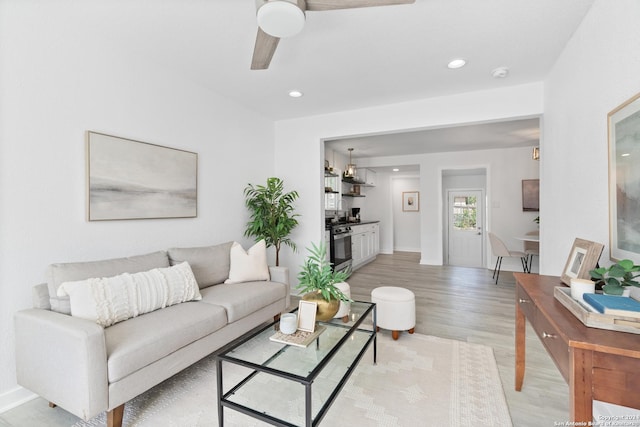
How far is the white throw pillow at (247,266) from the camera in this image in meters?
2.83

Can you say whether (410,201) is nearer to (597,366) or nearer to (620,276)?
(620,276)

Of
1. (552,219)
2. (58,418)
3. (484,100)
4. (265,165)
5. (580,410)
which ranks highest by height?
(484,100)

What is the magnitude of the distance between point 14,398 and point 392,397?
235 cm

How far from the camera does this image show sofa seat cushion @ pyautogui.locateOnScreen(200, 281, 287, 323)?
2.29m

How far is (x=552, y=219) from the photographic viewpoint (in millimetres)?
2580

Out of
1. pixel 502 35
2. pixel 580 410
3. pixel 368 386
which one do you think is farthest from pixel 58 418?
pixel 502 35

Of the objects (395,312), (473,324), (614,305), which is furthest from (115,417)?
(473,324)

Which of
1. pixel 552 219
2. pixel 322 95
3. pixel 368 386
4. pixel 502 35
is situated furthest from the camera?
pixel 322 95

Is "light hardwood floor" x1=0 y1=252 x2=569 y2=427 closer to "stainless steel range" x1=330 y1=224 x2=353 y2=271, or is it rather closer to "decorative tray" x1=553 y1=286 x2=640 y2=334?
"stainless steel range" x1=330 y1=224 x2=353 y2=271

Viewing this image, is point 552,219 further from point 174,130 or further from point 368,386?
point 174,130

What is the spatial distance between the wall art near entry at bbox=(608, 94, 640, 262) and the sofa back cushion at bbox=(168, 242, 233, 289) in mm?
2818

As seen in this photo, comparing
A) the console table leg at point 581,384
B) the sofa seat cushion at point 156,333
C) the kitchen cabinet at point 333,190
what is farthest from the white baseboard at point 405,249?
the console table leg at point 581,384

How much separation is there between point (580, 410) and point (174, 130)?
3.27 m

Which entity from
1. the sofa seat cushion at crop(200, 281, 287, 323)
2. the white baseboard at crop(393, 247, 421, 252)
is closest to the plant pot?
the sofa seat cushion at crop(200, 281, 287, 323)
